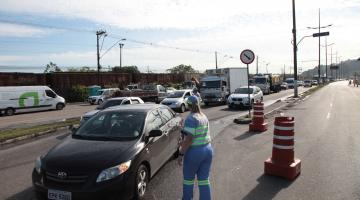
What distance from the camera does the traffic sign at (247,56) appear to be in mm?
15867

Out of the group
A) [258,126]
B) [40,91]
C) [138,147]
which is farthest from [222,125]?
[40,91]

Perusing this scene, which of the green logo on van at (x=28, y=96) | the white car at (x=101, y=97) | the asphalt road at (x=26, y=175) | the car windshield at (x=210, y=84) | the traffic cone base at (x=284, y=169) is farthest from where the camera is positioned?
the white car at (x=101, y=97)

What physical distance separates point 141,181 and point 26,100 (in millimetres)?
26410

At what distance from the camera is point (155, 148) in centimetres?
682

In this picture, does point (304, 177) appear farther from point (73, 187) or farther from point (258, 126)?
point (258, 126)

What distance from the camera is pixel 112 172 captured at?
5.38 metres

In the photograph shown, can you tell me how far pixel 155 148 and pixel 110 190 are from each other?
1.70 m

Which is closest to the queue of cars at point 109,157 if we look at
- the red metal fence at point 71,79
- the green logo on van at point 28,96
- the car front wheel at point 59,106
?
the green logo on van at point 28,96

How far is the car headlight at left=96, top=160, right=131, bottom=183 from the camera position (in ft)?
17.3

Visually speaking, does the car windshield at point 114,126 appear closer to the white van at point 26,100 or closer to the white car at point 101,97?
the white van at point 26,100

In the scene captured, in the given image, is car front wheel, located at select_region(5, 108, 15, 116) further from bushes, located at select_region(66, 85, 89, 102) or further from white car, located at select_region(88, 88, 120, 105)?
bushes, located at select_region(66, 85, 89, 102)

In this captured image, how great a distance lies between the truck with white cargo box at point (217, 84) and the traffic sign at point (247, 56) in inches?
481

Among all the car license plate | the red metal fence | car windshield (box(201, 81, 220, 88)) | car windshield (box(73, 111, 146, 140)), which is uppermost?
the red metal fence

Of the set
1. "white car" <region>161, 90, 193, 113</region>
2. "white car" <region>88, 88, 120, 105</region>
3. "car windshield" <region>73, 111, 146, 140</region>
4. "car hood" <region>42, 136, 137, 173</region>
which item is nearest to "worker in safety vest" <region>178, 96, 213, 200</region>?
"car hood" <region>42, 136, 137, 173</region>
